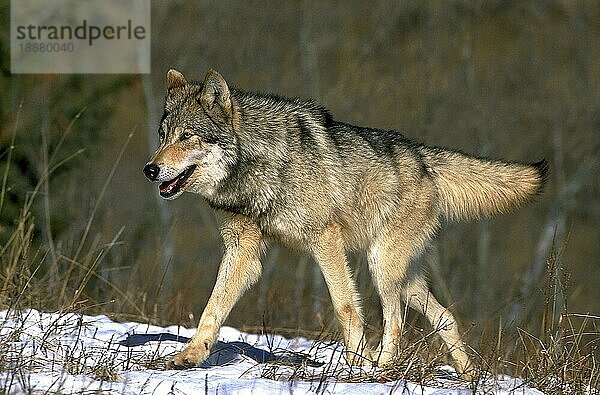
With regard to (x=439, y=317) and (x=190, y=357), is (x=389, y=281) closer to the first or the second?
(x=439, y=317)

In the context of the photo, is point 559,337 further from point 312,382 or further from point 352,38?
point 352,38

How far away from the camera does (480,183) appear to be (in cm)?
618

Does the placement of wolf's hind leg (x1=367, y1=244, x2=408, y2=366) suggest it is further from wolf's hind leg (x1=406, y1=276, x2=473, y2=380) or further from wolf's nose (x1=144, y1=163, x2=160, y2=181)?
wolf's nose (x1=144, y1=163, x2=160, y2=181)

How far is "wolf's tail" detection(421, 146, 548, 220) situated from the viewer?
6.11 metres

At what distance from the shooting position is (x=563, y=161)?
618 inches

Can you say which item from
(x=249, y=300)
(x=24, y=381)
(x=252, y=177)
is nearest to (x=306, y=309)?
(x=249, y=300)

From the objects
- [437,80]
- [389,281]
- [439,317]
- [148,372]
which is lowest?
[439,317]

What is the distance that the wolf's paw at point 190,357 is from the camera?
4887 millimetres

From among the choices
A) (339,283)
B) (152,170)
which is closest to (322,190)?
(339,283)

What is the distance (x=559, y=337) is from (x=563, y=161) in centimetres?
1115

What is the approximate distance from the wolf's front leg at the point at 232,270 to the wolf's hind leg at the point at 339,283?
0.38 meters

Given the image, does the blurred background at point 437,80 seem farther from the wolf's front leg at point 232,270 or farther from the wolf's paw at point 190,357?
the wolf's paw at point 190,357

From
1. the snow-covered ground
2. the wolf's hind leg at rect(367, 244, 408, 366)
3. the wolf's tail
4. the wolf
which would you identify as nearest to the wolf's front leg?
the wolf

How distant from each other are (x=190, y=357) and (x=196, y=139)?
124 cm
